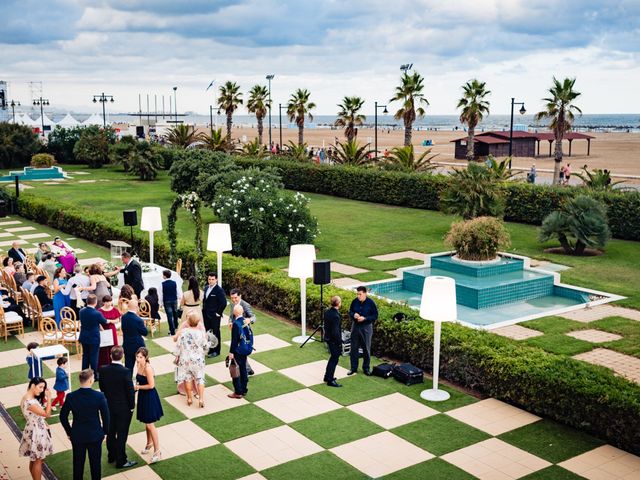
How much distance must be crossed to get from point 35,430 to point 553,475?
251 inches

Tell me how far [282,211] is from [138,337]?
12.2 metres

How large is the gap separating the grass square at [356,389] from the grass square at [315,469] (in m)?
2.00

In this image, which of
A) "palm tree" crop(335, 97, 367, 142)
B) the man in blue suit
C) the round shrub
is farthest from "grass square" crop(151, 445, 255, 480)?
"palm tree" crop(335, 97, 367, 142)

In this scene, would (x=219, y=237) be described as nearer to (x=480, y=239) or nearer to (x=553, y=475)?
(x=480, y=239)

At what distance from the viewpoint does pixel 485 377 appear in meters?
11.6

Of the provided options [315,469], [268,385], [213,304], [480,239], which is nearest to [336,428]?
[315,469]

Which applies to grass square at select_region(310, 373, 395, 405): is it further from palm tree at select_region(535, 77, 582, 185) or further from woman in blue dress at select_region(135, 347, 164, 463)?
palm tree at select_region(535, 77, 582, 185)

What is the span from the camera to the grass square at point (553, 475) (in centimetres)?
895

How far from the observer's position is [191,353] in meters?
10.9

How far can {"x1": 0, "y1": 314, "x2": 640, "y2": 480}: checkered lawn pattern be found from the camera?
30.2 feet

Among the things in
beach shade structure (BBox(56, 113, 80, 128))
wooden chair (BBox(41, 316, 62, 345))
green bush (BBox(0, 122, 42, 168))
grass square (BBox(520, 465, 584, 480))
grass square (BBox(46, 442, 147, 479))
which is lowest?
grass square (BBox(46, 442, 147, 479))

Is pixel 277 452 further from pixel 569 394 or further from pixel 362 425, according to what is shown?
pixel 569 394

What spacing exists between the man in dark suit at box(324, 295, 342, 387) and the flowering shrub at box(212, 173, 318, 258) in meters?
10.7

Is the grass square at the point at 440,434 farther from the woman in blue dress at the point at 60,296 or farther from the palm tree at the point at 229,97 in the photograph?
the palm tree at the point at 229,97
